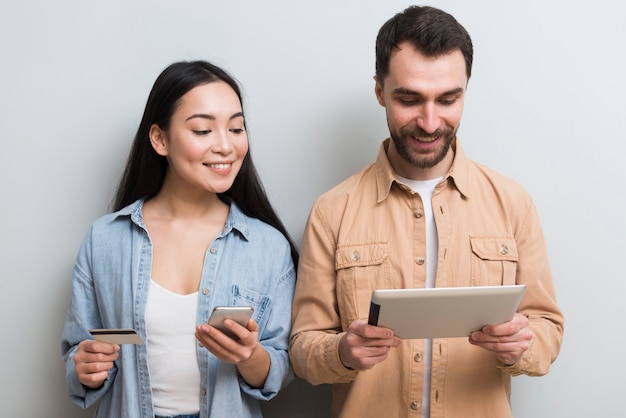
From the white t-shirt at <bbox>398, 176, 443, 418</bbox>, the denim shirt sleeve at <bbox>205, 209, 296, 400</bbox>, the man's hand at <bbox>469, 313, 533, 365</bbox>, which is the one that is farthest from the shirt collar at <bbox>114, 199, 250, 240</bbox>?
the man's hand at <bbox>469, 313, 533, 365</bbox>

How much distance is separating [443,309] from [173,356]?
801 millimetres

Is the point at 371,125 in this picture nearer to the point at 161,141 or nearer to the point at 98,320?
the point at 161,141

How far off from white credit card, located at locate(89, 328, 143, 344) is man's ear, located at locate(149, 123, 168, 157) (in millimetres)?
544

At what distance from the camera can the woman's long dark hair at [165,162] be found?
199 cm

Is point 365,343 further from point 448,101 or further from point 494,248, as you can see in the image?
point 448,101

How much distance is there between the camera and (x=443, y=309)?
61.1 inches

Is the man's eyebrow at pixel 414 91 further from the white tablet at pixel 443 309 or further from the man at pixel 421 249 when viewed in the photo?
the white tablet at pixel 443 309

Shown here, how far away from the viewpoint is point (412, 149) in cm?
187

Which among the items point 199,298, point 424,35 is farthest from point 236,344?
point 424,35

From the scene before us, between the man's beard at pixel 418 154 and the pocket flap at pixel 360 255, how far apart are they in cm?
24

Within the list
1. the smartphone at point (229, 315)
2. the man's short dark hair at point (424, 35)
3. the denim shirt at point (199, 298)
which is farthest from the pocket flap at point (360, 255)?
the man's short dark hair at point (424, 35)

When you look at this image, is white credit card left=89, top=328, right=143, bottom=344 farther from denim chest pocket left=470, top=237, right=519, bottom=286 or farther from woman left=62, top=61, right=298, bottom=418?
denim chest pocket left=470, top=237, right=519, bottom=286

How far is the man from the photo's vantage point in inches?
72.3

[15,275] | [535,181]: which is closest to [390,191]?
[535,181]
